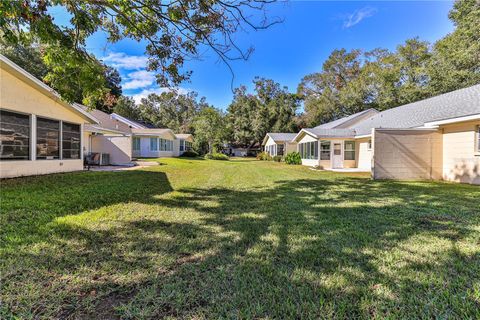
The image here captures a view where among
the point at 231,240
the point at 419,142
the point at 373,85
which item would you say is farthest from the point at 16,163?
the point at 373,85

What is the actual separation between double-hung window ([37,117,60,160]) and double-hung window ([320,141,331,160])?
16561mm

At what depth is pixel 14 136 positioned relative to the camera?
8.91 m

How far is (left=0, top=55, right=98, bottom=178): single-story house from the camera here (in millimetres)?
8555

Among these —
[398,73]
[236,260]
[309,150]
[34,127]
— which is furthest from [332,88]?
[236,260]

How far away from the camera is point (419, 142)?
1162 cm

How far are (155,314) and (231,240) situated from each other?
1.81 meters

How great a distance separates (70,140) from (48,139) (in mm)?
1369

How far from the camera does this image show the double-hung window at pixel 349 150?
18.5 metres

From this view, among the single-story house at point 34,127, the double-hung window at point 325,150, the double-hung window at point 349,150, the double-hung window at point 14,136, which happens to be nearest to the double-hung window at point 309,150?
the double-hung window at point 325,150

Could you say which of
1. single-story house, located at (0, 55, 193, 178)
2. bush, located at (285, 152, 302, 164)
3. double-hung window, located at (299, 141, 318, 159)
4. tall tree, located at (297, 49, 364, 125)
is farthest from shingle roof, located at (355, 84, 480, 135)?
tall tree, located at (297, 49, 364, 125)

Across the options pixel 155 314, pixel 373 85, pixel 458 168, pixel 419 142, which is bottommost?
pixel 155 314

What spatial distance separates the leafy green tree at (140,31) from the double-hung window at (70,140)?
4.98 meters

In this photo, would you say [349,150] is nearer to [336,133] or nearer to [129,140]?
[336,133]

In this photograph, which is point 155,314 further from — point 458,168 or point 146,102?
point 146,102
